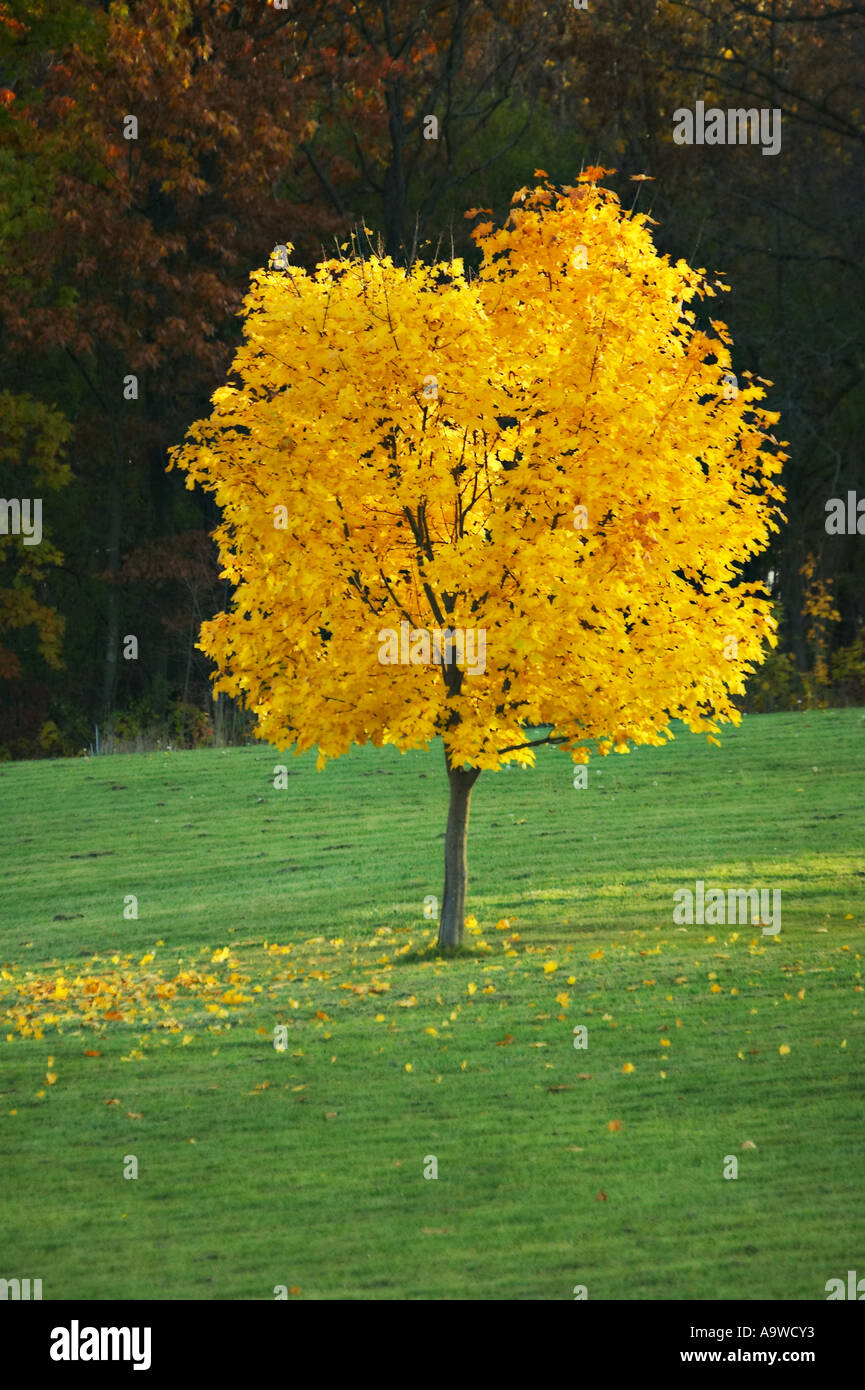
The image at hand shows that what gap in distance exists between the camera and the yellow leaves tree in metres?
12.9

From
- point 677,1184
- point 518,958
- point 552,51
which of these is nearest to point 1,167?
point 552,51

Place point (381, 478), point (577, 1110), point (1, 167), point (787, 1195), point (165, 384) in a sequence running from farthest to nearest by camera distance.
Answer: point (165, 384)
point (1, 167)
point (381, 478)
point (577, 1110)
point (787, 1195)

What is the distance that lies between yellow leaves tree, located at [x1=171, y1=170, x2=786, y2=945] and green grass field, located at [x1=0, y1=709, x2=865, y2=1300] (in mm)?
2275

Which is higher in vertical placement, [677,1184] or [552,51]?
[552,51]

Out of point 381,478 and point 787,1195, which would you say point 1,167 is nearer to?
point 381,478

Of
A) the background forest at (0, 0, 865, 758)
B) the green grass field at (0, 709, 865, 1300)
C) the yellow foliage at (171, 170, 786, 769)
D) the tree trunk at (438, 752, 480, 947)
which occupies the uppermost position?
the background forest at (0, 0, 865, 758)

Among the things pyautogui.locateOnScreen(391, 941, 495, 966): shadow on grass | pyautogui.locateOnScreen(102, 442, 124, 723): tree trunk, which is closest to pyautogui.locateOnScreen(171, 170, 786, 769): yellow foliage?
pyautogui.locateOnScreen(391, 941, 495, 966): shadow on grass

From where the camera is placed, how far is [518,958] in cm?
1453

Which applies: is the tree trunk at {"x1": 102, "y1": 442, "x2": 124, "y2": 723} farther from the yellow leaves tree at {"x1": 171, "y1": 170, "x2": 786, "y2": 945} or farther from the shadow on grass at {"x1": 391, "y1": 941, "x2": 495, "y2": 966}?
the yellow leaves tree at {"x1": 171, "y1": 170, "x2": 786, "y2": 945}

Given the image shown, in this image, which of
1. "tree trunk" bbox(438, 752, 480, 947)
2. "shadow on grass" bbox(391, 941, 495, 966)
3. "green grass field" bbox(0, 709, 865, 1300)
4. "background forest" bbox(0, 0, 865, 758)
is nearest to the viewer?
"green grass field" bbox(0, 709, 865, 1300)

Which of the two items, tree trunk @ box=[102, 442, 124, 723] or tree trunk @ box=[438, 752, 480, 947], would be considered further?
tree trunk @ box=[102, 442, 124, 723]

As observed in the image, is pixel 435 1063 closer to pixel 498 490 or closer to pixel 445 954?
pixel 445 954

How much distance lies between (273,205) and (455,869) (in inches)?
858
